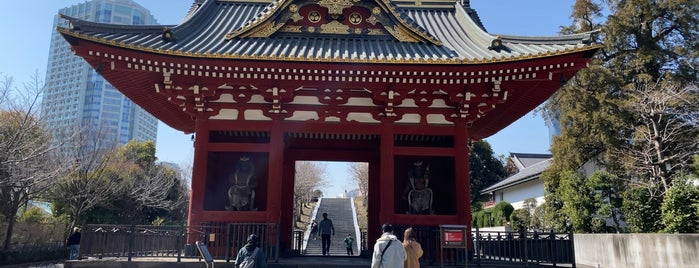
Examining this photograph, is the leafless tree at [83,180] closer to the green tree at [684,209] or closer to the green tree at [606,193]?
the green tree at [606,193]

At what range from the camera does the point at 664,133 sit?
19375mm

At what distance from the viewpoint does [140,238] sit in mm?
10727

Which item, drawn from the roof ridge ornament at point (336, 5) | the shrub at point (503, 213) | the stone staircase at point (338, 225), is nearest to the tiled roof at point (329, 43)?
the roof ridge ornament at point (336, 5)

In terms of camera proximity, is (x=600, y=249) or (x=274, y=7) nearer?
(x=274, y=7)

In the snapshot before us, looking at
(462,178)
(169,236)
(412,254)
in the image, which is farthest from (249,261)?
(462,178)

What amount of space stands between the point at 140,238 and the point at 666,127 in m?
19.8

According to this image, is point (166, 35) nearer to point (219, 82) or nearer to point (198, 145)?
point (219, 82)

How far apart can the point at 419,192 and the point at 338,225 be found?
86.9ft

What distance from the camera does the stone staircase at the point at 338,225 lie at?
24.9 metres

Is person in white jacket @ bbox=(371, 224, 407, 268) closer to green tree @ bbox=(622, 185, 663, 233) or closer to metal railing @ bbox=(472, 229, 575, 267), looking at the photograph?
metal railing @ bbox=(472, 229, 575, 267)

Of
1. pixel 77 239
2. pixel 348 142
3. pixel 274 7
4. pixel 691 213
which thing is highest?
pixel 274 7

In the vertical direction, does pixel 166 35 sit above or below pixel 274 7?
below

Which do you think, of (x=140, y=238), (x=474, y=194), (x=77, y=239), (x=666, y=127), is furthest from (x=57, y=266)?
(x=474, y=194)

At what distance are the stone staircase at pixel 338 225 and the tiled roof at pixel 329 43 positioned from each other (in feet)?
29.0
